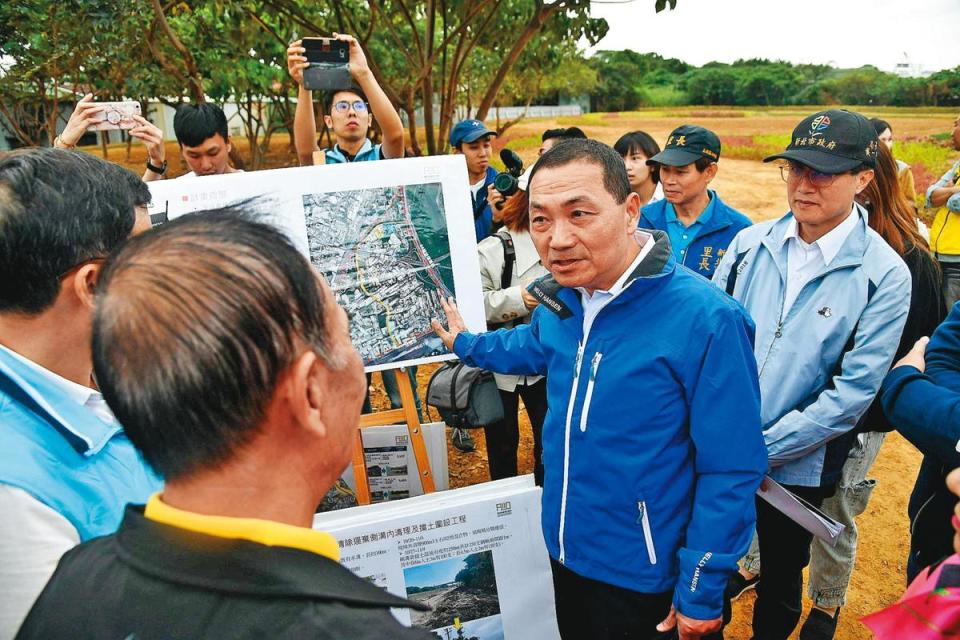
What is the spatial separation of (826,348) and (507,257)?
154cm

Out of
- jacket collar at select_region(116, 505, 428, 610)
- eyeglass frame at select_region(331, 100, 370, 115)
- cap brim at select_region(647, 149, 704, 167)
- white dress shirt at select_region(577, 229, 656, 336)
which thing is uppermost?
eyeglass frame at select_region(331, 100, 370, 115)

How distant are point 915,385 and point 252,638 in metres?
1.63

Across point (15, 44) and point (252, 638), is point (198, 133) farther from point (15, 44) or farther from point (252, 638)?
point (15, 44)

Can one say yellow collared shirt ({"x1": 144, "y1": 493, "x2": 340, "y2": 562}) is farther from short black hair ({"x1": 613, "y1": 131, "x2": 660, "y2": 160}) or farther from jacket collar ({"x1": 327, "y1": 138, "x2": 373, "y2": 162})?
short black hair ({"x1": 613, "y1": 131, "x2": 660, "y2": 160})

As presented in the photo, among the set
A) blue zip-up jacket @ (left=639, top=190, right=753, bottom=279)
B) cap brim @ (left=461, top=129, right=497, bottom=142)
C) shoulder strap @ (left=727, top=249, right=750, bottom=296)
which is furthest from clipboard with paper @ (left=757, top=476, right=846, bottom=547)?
cap brim @ (left=461, top=129, right=497, bottom=142)

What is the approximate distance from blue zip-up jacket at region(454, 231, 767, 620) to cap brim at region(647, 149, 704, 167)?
1600 millimetres

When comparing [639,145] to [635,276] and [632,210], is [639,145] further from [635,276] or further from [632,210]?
[635,276]

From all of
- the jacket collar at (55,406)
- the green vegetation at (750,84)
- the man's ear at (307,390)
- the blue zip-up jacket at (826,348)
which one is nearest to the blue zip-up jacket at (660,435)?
the blue zip-up jacket at (826,348)

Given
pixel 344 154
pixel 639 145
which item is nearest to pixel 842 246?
pixel 639 145

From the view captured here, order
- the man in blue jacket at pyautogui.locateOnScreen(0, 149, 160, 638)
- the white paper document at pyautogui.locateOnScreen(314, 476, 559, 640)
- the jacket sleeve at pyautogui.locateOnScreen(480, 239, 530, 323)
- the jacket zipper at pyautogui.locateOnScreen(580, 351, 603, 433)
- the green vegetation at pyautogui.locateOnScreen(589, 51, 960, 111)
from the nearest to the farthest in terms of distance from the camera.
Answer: the man in blue jacket at pyautogui.locateOnScreen(0, 149, 160, 638)
the jacket zipper at pyautogui.locateOnScreen(580, 351, 603, 433)
the white paper document at pyautogui.locateOnScreen(314, 476, 559, 640)
the jacket sleeve at pyautogui.locateOnScreen(480, 239, 530, 323)
the green vegetation at pyautogui.locateOnScreen(589, 51, 960, 111)

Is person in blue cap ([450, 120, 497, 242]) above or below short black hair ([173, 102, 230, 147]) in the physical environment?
below

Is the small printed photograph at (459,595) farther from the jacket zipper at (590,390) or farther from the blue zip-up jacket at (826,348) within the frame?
the blue zip-up jacket at (826,348)

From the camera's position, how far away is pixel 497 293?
3092 millimetres

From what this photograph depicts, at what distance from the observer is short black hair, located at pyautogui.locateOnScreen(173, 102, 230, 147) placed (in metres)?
3.25
